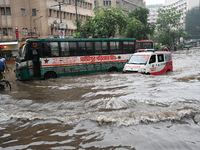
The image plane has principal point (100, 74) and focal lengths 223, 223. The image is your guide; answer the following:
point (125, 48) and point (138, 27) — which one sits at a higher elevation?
point (138, 27)

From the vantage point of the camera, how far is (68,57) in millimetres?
14414

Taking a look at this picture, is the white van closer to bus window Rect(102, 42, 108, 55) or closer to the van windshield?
the van windshield

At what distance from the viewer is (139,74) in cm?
1206

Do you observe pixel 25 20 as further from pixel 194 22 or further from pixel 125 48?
pixel 194 22

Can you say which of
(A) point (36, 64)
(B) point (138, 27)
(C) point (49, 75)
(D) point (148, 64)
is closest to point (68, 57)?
(C) point (49, 75)

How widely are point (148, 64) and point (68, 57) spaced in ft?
16.9

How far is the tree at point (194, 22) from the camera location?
323 ft

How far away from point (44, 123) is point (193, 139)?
3.34 meters

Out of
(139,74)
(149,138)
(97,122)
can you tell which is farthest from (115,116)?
(139,74)

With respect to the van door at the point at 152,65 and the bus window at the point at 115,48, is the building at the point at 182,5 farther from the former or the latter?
the van door at the point at 152,65

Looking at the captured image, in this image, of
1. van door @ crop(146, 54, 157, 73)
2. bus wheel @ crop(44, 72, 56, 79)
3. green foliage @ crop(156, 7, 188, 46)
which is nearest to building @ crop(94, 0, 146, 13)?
green foliage @ crop(156, 7, 188, 46)

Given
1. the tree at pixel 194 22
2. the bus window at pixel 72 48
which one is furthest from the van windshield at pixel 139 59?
the tree at pixel 194 22

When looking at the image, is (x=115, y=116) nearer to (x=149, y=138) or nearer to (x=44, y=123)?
(x=149, y=138)

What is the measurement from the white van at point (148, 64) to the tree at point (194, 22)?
94.9m
